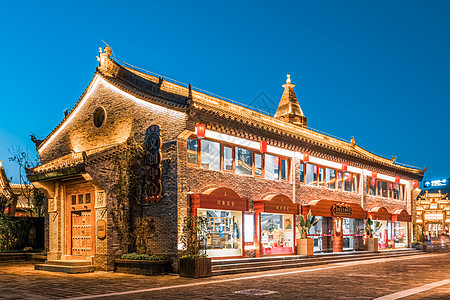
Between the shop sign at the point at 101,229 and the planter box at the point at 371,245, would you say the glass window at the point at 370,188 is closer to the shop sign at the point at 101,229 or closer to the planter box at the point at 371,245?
the planter box at the point at 371,245

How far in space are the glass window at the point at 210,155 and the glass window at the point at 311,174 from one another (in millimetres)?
7506

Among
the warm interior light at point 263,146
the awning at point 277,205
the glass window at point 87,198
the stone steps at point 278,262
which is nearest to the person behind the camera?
the stone steps at point 278,262

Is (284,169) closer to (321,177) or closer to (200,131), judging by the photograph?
(321,177)

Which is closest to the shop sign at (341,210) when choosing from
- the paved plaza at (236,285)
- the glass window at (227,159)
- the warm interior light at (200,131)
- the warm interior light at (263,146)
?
the warm interior light at (263,146)

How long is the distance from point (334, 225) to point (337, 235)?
2.30 ft

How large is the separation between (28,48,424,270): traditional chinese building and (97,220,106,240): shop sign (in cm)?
4

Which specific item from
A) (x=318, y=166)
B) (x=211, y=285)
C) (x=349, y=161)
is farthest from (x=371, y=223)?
(x=211, y=285)

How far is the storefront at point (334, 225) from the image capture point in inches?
1027

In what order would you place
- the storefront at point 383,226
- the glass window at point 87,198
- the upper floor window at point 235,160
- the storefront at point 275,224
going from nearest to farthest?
the upper floor window at point 235,160
the glass window at point 87,198
the storefront at point 275,224
the storefront at point 383,226

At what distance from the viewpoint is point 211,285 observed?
14711 mm

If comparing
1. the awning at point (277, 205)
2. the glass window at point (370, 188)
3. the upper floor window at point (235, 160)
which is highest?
the upper floor window at point (235, 160)

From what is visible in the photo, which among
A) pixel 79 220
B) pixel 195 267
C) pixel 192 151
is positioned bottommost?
pixel 195 267

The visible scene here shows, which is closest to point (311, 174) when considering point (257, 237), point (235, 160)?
point (257, 237)

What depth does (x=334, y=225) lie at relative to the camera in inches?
1089
